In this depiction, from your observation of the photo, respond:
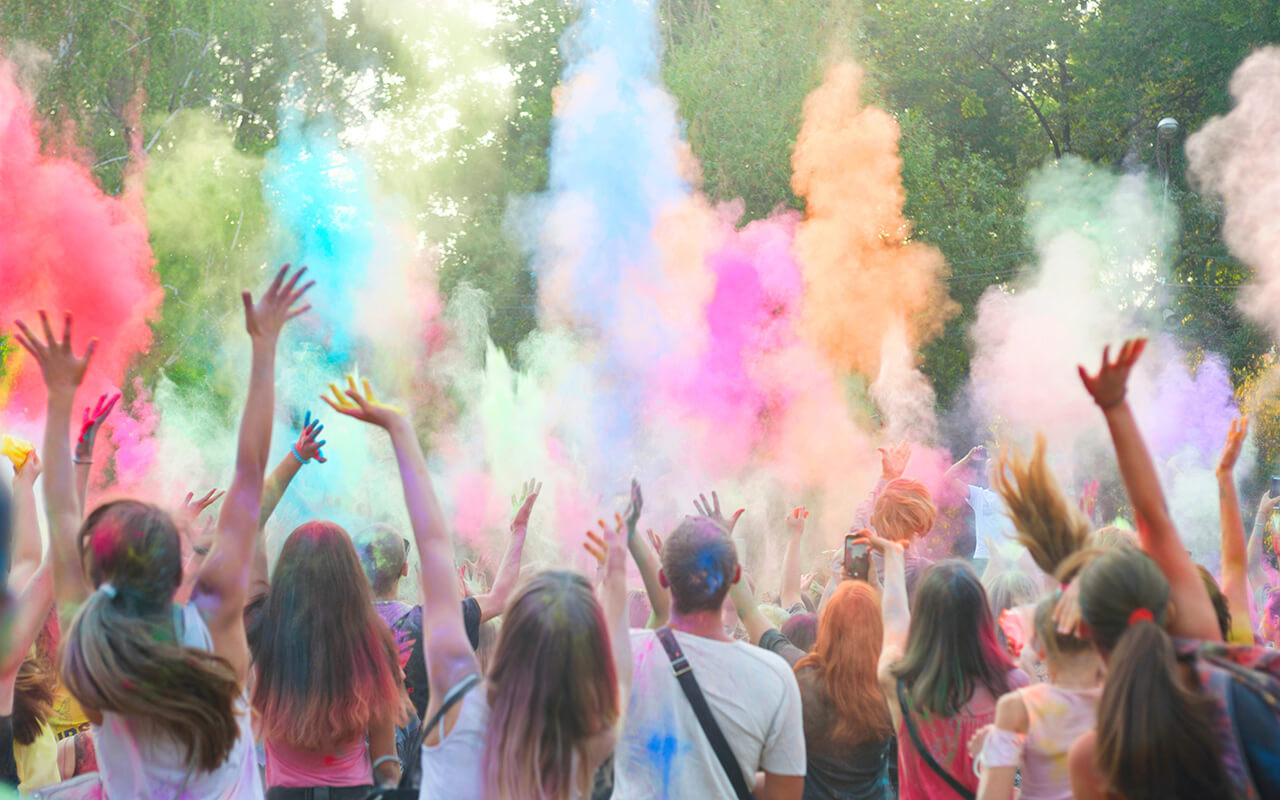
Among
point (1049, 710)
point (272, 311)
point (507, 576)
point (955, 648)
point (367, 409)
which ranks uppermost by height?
point (272, 311)

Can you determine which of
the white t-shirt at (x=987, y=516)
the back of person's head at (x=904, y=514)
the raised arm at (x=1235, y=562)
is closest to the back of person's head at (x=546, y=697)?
the raised arm at (x=1235, y=562)

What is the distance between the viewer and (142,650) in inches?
95.7

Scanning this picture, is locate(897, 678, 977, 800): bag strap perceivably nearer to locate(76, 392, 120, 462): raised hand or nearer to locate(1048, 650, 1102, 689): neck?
locate(1048, 650, 1102, 689): neck

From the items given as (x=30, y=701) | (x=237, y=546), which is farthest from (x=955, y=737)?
(x=30, y=701)

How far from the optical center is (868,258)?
687 inches

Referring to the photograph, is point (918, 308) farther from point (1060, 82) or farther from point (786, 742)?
point (786, 742)

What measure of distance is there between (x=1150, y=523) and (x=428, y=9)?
87.6 ft

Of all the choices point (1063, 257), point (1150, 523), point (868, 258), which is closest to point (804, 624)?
point (1150, 523)

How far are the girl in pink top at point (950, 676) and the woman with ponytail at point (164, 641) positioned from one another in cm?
182

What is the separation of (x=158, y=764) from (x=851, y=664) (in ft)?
7.12

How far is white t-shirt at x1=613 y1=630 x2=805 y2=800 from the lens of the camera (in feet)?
9.61

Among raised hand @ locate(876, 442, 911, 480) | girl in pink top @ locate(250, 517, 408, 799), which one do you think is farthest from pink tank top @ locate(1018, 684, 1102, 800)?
raised hand @ locate(876, 442, 911, 480)

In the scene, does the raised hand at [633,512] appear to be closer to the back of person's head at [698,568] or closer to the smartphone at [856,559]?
the back of person's head at [698,568]

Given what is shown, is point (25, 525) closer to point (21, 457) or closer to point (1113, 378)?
point (21, 457)
